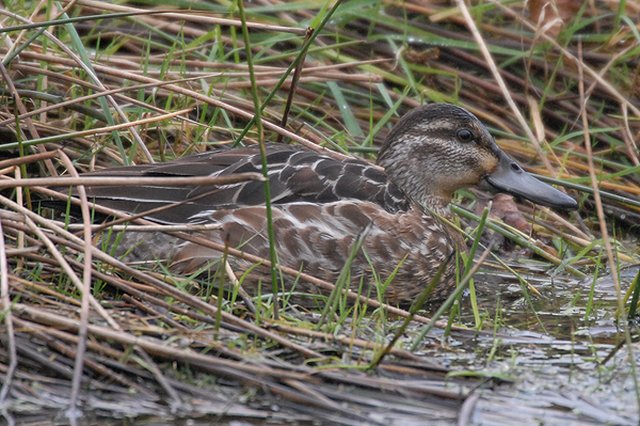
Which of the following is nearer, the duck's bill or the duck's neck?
the duck's bill

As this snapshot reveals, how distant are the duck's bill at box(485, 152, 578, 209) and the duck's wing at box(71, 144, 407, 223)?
66 centimetres

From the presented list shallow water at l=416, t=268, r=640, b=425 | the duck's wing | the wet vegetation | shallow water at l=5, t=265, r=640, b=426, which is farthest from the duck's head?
shallow water at l=5, t=265, r=640, b=426

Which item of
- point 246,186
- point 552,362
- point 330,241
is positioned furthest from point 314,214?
point 552,362

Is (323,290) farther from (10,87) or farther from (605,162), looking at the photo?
(605,162)

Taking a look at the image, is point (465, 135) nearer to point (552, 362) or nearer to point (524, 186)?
point (524, 186)

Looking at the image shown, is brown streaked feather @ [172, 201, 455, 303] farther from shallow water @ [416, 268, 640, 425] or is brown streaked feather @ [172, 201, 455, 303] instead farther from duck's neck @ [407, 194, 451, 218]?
duck's neck @ [407, 194, 451, 218]

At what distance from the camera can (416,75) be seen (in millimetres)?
8320

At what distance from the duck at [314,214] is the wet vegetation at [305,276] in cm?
16

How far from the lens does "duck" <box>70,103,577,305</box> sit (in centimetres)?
589

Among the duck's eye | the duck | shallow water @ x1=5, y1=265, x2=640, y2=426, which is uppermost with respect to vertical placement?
the duck's eye

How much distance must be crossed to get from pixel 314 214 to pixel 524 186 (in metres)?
1.27

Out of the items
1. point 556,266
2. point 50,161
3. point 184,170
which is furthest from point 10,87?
point 556,266

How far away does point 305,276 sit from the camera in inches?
216

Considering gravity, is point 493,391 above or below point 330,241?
below
